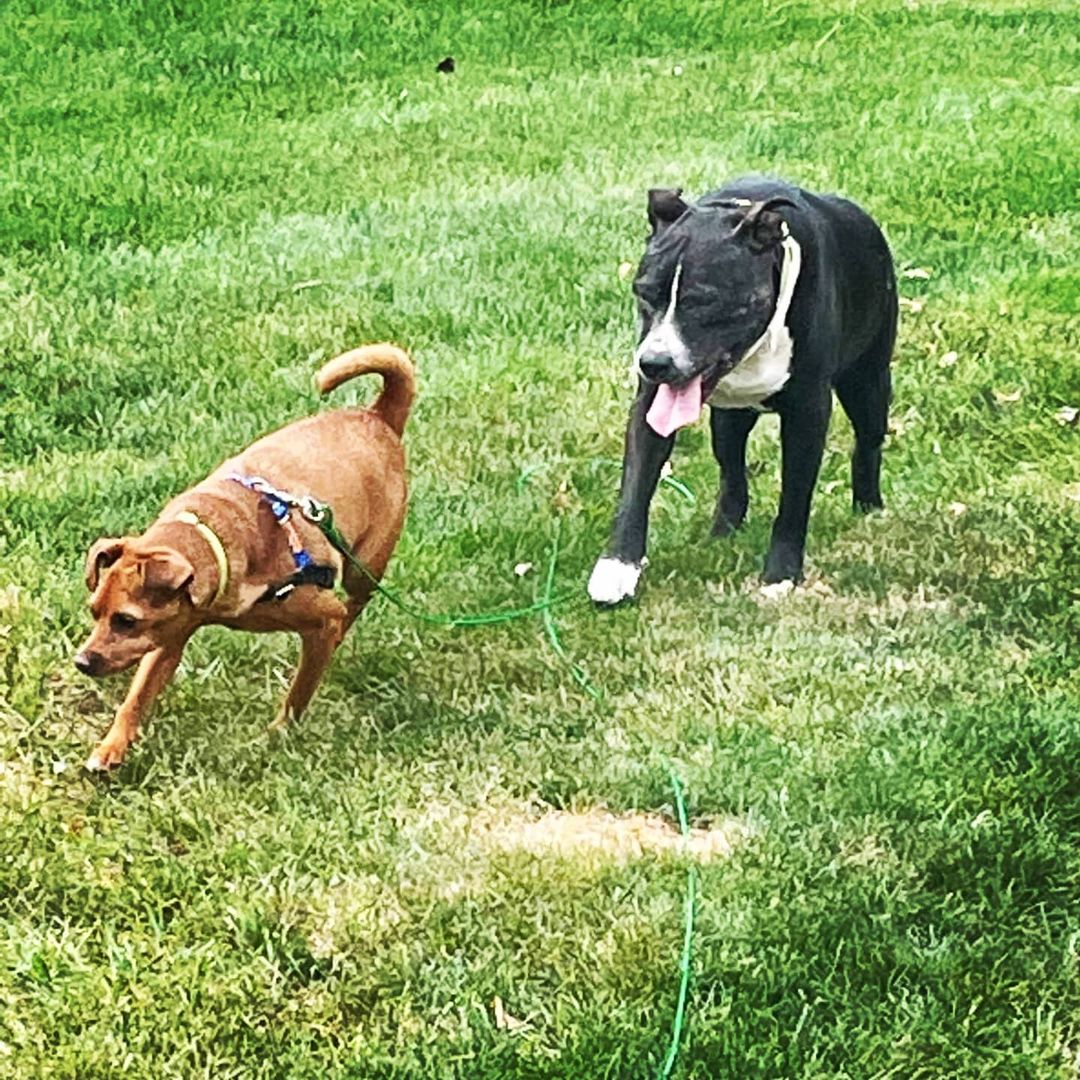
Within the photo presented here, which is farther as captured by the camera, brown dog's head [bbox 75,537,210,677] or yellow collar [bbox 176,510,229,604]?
yellow collar [bbox 176,510,229,604]

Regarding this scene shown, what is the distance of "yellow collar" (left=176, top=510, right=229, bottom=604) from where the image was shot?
350cm

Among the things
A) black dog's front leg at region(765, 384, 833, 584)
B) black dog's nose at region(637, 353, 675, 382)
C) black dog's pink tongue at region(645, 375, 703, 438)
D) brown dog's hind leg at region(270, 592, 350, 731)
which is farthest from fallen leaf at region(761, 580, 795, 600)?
brown dog's hind leg at region(270, 592, 350, 731)

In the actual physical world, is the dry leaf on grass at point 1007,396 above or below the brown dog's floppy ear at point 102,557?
below

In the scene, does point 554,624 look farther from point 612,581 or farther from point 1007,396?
point 1007,396

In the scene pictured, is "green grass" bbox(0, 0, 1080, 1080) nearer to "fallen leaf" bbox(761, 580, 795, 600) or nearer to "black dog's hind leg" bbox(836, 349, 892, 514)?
"fallen leaf" bbox(761, 580, 795, 600)

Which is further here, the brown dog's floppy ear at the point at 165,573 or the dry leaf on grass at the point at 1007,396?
the dry leaf on grass at the point at 1007,396

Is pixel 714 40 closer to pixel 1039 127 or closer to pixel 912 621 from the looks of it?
pixel 1039 127

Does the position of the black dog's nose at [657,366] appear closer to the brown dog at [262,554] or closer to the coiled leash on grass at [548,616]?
the brown dog at [262,554]

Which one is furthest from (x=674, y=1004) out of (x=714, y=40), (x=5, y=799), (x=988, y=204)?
(x=714, y=40)

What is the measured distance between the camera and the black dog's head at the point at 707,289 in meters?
4.08

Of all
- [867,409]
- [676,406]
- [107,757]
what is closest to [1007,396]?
[867,409]

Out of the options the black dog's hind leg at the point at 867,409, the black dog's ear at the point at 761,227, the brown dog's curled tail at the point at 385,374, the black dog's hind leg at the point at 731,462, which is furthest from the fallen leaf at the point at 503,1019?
the black dog's hind leg at the point at 867,409

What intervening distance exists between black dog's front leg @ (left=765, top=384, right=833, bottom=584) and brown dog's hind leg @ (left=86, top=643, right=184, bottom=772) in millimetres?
1604

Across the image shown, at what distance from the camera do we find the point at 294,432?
4.01 meters
